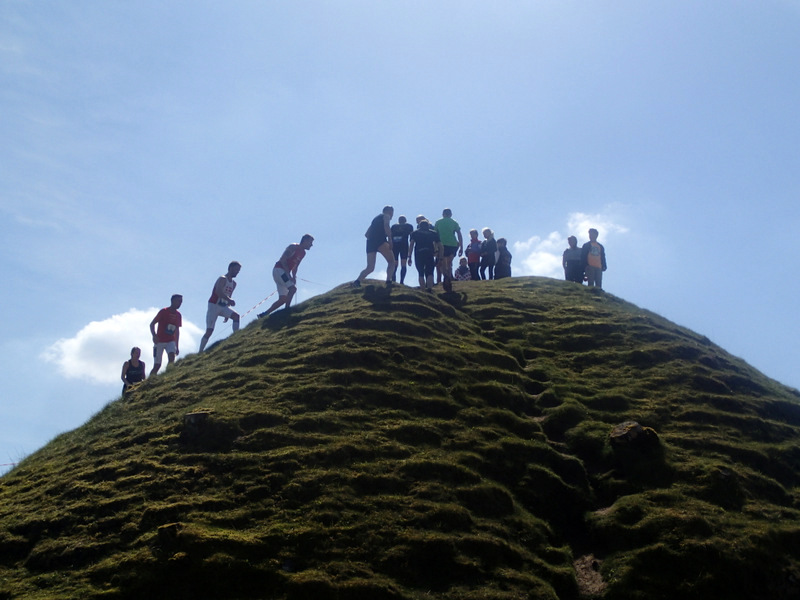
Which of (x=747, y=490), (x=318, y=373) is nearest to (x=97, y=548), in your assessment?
(x=318, y=373)

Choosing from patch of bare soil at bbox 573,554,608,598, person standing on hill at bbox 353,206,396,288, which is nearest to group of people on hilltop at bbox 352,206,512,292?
person standing on hill at bbox 353,206,396,288

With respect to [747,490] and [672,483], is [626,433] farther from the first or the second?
[747,490]

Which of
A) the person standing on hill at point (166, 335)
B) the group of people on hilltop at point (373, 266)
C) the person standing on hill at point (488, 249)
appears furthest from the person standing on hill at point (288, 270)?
the person standing on hill at point (488, 249)

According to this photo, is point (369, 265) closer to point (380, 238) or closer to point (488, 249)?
point (380, 238)

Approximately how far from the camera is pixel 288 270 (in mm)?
27750

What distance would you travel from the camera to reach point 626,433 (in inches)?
715

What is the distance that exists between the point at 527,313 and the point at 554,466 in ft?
38.5

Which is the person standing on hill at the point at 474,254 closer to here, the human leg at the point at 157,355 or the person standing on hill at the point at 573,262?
the person standing on hill at the point at 573,262

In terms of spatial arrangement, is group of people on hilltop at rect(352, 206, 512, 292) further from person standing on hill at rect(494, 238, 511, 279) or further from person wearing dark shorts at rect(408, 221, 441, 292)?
person standing on hill at rect(494, 238, 511, 279)

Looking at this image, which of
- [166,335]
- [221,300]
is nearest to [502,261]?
[221,300]

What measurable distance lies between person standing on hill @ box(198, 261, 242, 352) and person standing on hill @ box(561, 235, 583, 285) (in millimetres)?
16320

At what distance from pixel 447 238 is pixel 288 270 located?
22.2ft

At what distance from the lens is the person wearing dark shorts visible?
29.0 meters

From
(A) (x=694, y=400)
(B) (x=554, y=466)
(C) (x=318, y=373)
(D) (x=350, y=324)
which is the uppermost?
(D) (x=350, y=324)
